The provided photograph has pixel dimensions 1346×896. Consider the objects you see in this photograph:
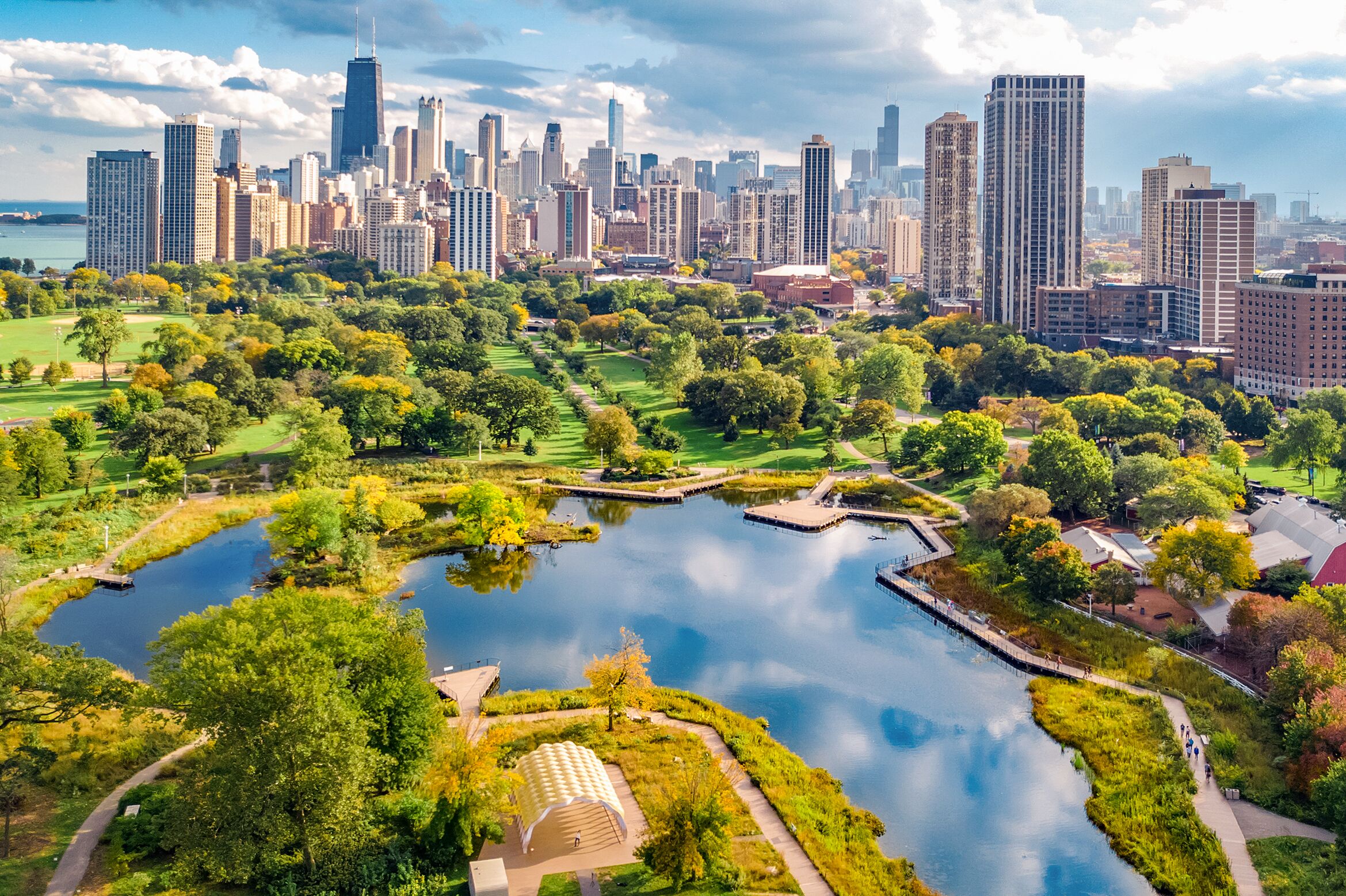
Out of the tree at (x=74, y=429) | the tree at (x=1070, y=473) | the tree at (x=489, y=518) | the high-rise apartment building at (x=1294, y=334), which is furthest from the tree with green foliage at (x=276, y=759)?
the high-rise apartment building at (x=1294, y=334)

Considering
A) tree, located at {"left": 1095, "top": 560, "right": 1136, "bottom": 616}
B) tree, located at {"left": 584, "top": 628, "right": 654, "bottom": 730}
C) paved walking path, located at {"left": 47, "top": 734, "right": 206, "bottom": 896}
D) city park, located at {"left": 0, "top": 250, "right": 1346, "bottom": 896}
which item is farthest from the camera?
tree, located at {"left": 1095, "top": 560, "right": 1136, "bottom": 616}

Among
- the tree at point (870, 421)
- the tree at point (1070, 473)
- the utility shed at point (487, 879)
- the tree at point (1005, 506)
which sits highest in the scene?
the tree at point (870, 421)

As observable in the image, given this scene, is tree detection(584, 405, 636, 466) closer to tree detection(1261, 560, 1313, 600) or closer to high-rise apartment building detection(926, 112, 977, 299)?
tree detection(1261, 560, 1313, 600)

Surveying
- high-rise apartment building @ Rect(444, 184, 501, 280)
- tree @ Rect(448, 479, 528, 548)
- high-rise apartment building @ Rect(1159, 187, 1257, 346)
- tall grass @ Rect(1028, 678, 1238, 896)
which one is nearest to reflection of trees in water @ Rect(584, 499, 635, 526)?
tree @ Rect(448, 479, 528, 548)

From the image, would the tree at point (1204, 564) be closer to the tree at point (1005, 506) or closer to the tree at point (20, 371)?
the tree at point (1005, 506)

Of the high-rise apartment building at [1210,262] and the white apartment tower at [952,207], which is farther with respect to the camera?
the white apartment tower at [952,207]

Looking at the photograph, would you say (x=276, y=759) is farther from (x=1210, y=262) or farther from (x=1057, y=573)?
(x=1210, y=262)

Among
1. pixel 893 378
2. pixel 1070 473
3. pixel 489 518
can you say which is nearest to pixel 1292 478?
pixel 1070 473
